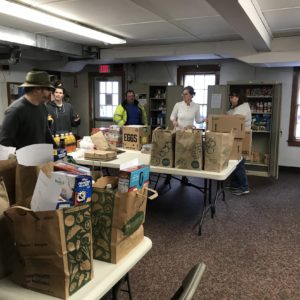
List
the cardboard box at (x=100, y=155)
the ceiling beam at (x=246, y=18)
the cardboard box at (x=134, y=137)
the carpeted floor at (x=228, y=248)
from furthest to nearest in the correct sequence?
the cardboard box at (x=134, y=137), the cardboard box at (x=100, y=155), the ceiling beam at (x=246, y=18), the carpeted floor at (x=228, y=248)

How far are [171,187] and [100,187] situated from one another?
4.07 meters

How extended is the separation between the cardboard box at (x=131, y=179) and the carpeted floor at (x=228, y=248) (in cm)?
144

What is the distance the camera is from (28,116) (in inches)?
113

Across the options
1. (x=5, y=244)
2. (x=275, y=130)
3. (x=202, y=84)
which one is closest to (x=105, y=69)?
(x=202, y=84)

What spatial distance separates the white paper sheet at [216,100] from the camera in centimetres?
615

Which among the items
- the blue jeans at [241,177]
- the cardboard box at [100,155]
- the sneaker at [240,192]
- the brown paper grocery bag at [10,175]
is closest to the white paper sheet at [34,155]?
the brown paper grocery bag at [10,175]

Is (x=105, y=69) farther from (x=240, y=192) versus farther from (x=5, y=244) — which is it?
(x=5, y=244)

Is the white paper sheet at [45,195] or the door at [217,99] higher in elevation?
the door at [217,99]

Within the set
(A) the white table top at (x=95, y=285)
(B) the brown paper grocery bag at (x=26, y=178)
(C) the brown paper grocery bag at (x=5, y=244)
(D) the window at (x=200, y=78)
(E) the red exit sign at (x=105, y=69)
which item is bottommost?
(A) the white table top at (x=95, y=285)

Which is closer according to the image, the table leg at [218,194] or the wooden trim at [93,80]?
the table leg at [218,194]

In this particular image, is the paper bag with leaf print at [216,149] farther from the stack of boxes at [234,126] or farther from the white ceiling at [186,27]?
the white ceiling at [186,27]

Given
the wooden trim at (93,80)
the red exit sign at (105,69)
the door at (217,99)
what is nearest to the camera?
the door at (217,99)

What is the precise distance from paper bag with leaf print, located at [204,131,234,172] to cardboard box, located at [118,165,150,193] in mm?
1824

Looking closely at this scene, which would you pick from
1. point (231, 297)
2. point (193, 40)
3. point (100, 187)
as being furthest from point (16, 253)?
point (193, 40)
